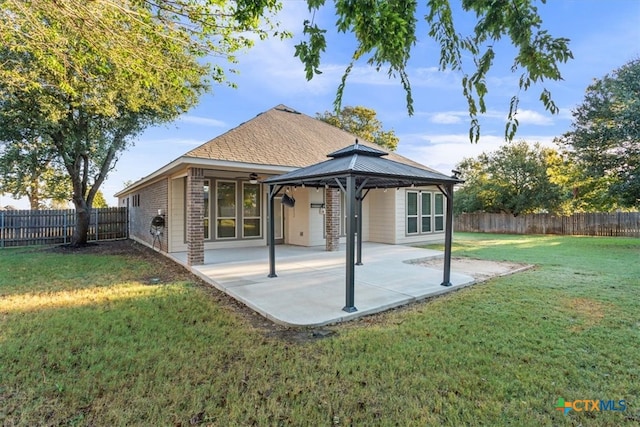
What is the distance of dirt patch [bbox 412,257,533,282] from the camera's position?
7340 mm

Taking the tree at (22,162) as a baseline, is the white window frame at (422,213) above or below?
below

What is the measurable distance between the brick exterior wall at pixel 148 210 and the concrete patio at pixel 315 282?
187cm

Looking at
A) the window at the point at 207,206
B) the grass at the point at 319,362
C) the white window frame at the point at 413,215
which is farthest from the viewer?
the white window frame at the point at 413,215

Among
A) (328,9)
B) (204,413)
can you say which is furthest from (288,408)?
(328,9)

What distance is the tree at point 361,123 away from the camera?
25.2 metres

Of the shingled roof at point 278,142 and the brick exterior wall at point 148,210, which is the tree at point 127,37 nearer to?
the shingled roof at point 278,142

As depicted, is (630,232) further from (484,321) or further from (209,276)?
(209,276)

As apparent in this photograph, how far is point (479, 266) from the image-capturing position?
836 cm

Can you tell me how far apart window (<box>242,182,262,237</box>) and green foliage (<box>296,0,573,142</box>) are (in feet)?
30.5

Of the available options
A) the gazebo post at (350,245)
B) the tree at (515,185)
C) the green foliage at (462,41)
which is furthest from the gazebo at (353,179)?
the tree at (515,185)

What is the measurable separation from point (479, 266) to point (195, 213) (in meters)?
7.19

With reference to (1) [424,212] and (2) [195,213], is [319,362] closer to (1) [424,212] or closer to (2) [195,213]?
(2) [195,213]

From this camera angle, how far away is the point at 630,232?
17.0 metres

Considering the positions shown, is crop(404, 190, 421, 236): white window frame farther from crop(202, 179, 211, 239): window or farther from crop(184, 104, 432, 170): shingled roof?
crop(202, 179, 211, 239): window
